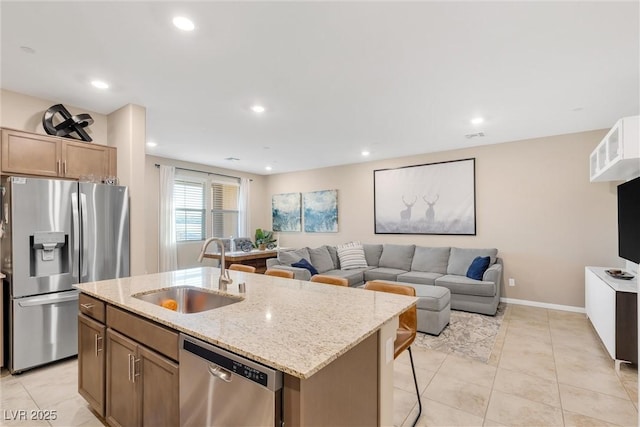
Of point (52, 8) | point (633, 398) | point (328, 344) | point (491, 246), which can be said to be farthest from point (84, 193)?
point (491, 246)

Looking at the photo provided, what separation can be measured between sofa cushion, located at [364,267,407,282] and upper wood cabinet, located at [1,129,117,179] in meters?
3.88

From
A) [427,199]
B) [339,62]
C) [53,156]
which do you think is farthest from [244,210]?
[339,62]

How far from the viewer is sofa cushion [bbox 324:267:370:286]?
494 centimetres

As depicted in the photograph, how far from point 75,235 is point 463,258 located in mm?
4985

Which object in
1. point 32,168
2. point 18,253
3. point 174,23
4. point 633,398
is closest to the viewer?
point 174,23

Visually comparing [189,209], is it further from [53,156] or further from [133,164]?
[53,156]

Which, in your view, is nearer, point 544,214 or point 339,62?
point 339,62

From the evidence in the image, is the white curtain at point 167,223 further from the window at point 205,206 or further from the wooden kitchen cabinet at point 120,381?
the wooden kitchen cabinet at point 120,381

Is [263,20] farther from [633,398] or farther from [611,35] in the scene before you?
[633,398]

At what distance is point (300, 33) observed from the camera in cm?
208

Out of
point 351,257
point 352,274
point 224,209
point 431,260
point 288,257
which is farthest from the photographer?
point 224,209

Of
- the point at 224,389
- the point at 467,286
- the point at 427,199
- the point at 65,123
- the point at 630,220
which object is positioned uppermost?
the point at 65,123

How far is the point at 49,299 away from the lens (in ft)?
9.01

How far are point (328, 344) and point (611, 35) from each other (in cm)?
275
